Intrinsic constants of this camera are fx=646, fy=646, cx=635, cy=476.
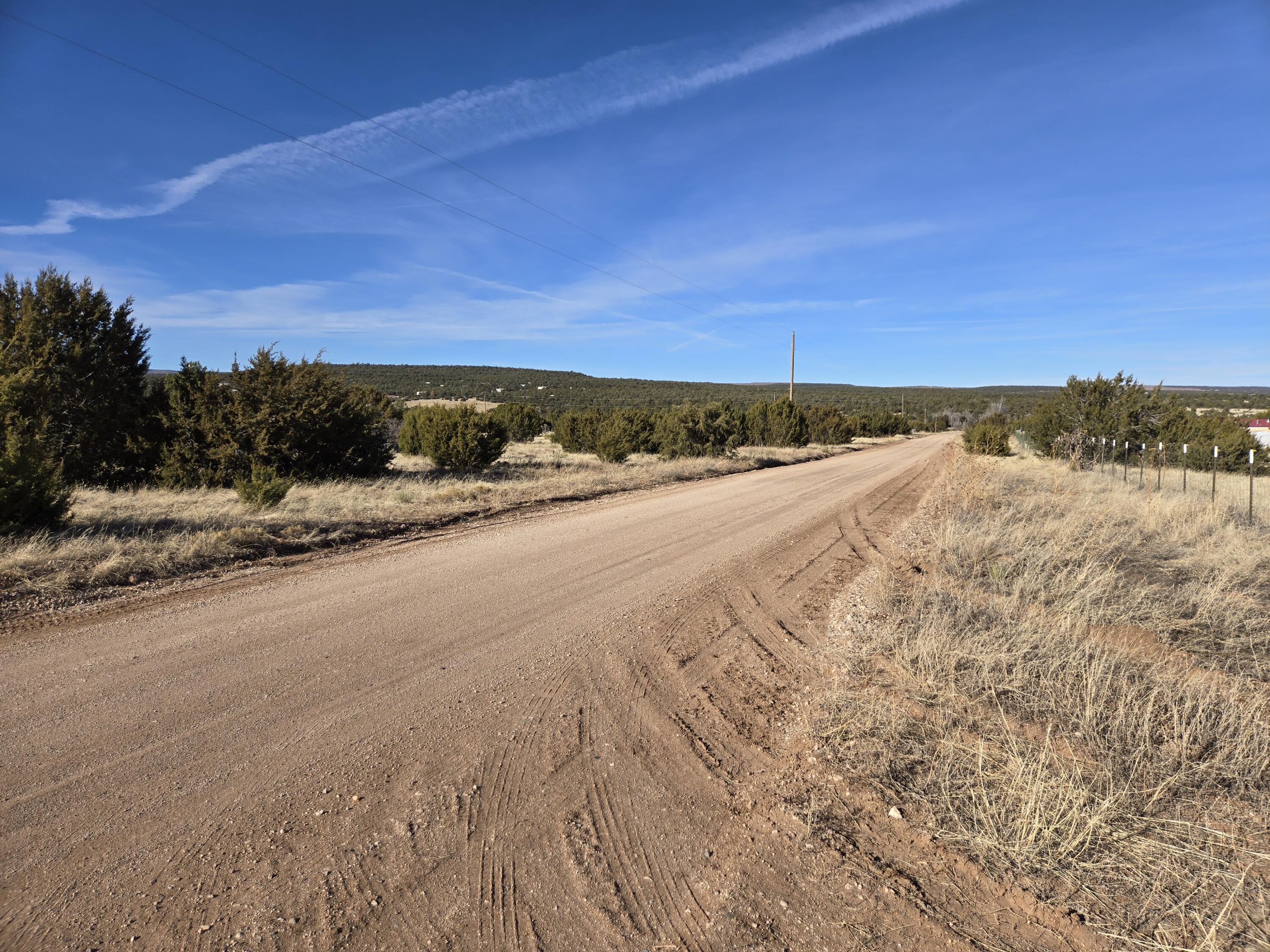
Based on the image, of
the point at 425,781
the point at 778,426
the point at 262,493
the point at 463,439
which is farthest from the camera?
the point at 778,426

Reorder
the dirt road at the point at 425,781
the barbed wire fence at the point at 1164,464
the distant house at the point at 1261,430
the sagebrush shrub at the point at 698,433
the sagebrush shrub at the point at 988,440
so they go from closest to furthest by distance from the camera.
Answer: the dirt road at the point at 425,781, the barbed wire fence at the point at 1164,464, the distant house at the point at 1261,430, the sagebrush shrub at the point at 698,433, the sagebrush shrub at the point at 988,440

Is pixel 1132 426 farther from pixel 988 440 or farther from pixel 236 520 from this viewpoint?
pixel 236 520

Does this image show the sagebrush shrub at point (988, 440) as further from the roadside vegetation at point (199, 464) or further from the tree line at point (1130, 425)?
the roadside vegetation at point (199, 464)

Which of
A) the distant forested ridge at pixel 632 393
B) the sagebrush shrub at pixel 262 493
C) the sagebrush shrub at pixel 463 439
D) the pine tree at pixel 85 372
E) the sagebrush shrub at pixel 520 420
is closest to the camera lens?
the sagebrush shrub at pixel 262 493

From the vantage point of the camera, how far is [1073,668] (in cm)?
448

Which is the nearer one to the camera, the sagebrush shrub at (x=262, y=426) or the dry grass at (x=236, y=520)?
the dry grass at (x=236, y=520)

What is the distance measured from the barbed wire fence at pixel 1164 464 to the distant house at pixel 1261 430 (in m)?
0.74

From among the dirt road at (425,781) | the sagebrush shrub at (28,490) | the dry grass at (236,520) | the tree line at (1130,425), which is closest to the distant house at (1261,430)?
the tree line at (1130,425)

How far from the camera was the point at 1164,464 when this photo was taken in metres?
22.9

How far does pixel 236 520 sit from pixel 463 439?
11452 mm

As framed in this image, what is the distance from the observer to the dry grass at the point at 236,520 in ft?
22.6

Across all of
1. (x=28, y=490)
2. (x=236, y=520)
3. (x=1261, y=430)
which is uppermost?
(x=1261, y=430)

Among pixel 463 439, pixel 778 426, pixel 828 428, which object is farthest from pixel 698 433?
pixel 828 428

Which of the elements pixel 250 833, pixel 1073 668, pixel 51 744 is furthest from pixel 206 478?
pixel 1073 668
